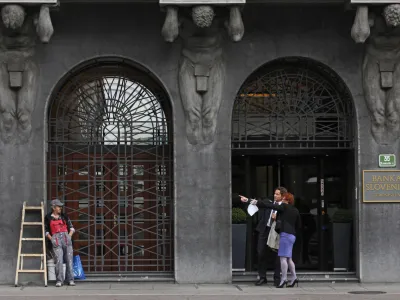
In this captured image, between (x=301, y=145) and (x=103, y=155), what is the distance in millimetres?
4005

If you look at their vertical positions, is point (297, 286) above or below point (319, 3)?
below

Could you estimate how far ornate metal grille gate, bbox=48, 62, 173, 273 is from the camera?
17.0 m

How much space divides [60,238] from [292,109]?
5.30 meters

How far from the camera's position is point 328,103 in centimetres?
1734

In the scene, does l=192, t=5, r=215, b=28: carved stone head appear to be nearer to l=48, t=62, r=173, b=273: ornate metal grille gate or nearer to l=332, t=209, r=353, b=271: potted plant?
l=48, t=62, r=173, b=273: ornate metal grille gate

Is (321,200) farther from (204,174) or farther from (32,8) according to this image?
(32,8)

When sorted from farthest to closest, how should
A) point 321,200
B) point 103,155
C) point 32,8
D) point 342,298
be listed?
point 321,200 < point 103,155 < point 32,8 < point 342,298

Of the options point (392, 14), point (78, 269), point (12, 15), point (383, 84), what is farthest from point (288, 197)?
point (12, 15)

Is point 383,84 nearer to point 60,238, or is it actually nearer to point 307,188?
point 307,188

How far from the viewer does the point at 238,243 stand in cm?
1738

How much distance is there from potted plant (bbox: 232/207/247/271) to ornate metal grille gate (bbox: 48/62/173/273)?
51.6 inches

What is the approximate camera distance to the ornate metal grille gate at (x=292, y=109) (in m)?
17.2

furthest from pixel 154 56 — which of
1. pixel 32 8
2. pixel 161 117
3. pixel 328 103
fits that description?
pixel 328 103

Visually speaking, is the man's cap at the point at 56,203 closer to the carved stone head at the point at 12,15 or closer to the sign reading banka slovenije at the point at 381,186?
the carved stone head at the point at 12,15
